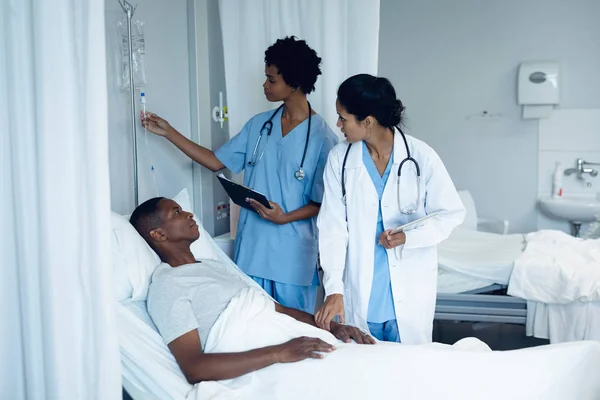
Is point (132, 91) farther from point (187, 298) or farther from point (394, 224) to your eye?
point (394, 224)

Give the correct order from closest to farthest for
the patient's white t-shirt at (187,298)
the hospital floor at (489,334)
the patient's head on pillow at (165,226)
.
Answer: the patient's white t-shirt at (187,298), the patient's head on pillow at (165,226), the hospital floor at (489,334)

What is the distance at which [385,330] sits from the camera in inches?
80.9

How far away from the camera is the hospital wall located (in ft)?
14.1

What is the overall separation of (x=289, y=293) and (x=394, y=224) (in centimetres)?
50

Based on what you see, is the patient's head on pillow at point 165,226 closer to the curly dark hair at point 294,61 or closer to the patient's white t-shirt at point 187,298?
the patient's white t-shirt at point 187,298

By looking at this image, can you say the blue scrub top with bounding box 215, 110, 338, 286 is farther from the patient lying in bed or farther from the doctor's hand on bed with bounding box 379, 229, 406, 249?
the doctor's hand on bed with bounding box 379, 229, 406, 249

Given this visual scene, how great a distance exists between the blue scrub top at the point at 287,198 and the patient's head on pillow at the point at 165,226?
1.27 feet

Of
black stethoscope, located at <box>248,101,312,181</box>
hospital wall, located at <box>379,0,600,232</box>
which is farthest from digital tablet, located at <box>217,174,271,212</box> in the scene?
hospital wall, located at <box>379,0,600,232</box>

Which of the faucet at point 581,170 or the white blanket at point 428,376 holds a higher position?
the faucet at point 581,170

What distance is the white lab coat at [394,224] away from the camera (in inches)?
77.8

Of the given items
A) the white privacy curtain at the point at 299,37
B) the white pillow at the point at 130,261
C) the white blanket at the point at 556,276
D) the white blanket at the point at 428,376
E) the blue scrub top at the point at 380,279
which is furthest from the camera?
the white blanket at the point at 556,276

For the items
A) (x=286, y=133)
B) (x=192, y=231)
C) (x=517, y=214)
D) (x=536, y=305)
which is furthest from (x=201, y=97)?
(x=517, y=214)

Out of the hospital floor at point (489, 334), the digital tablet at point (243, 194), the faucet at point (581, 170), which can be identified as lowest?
the hospital floor at point (489, 334)

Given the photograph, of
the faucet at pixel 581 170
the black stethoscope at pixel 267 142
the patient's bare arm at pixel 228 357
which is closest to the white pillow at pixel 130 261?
the patient's bare arm at pixel 228 357
